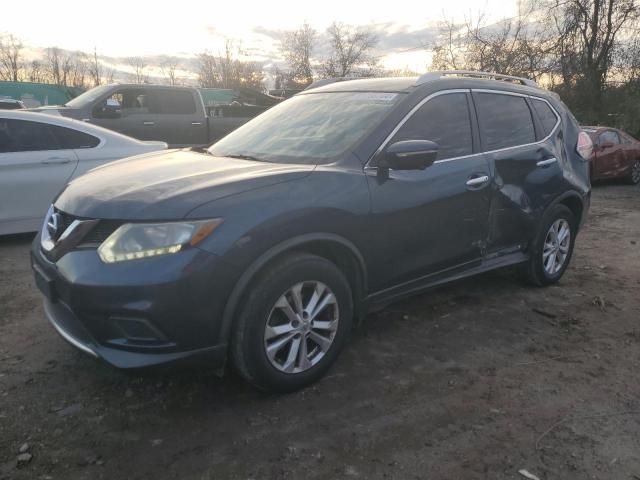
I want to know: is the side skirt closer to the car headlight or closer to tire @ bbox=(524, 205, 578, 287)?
tire @ bbox=(524, 205, 578, 287)

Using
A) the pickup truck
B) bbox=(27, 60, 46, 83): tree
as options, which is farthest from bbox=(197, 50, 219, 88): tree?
the pickup truck

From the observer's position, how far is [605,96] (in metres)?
24.7

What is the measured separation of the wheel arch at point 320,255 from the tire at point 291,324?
0.05 metres

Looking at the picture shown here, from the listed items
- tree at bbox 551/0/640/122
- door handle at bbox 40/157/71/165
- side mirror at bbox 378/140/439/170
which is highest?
tree at bbox 551/0/640/122

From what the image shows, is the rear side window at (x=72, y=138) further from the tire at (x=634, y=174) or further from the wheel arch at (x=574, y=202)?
the tire at (x=634, y=174)

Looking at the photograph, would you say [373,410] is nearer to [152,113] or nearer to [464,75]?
[464,75]

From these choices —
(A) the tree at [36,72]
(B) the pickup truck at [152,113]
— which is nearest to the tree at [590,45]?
(B) the pickup truck at [152,113]

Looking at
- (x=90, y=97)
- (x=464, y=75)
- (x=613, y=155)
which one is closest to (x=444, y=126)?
(x=464, y=75)

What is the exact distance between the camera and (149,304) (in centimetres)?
242

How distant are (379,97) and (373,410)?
6.56ft

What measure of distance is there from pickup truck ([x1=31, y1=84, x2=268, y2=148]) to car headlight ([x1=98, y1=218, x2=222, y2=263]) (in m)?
7.67

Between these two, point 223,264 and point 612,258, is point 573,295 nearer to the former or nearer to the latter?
point 612,258

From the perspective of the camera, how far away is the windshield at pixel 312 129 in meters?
3.30

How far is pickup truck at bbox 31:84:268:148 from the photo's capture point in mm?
9742
